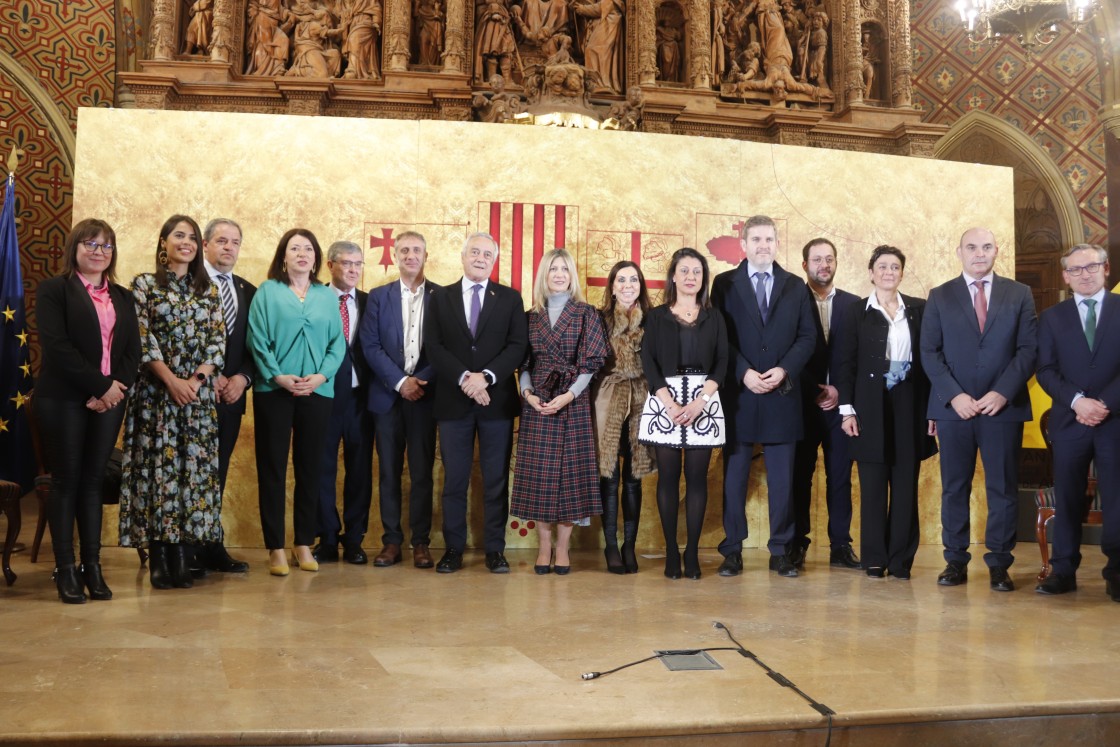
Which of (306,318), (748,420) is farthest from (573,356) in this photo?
(306,318)

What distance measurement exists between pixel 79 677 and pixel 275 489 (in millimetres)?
1638

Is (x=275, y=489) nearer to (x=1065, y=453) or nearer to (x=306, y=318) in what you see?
(x=306, y=318)

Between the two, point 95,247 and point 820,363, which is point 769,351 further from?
point 95,247

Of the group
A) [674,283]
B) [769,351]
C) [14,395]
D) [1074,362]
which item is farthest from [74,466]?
[1074,362]

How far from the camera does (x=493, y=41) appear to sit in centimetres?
853

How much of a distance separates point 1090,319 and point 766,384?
51.8 inches

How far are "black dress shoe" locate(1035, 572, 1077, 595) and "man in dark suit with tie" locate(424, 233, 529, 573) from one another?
7.16 feet

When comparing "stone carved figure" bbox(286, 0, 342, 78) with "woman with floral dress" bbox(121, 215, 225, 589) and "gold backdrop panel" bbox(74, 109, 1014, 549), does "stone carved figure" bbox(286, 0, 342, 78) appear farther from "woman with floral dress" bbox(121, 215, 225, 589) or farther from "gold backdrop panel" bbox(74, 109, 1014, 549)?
"woman with floral dress" bbox(121, 215, 225, 589)

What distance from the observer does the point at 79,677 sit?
2.46 m

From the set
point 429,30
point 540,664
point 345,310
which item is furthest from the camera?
point 429,30

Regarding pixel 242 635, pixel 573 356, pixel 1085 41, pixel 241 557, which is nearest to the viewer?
pixel 242 635

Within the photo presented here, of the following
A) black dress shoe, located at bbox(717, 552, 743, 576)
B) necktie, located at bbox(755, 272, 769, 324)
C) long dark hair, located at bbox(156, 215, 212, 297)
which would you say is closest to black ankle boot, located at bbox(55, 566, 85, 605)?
long dark hair, located at bbox(156, 215, 212, 297)

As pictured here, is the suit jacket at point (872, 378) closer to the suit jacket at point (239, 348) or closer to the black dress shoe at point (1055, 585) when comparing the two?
the black dress shoe at point (1055, 585)

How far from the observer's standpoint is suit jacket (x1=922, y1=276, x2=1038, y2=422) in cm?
402
